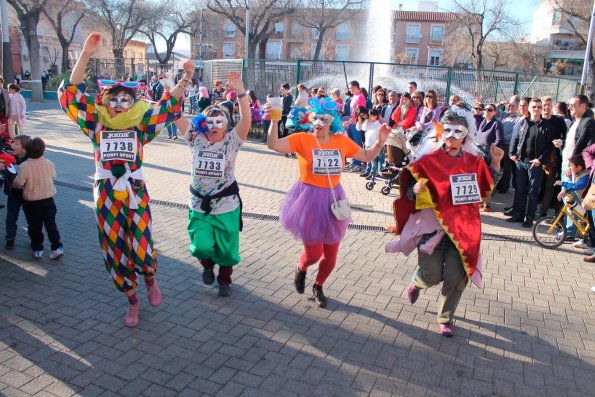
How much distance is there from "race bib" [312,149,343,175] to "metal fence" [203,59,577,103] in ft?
38.6

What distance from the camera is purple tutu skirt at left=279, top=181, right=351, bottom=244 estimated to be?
453 centimetres

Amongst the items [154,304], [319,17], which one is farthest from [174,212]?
[319,17]

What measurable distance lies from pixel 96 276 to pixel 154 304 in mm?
1170

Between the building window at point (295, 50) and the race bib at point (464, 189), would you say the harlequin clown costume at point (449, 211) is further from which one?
the building window at point (295, 50)

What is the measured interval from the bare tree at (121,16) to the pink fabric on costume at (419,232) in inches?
1580

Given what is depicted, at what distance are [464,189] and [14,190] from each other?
16.1 feet

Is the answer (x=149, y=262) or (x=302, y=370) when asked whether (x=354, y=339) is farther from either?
(x=149, y=262)

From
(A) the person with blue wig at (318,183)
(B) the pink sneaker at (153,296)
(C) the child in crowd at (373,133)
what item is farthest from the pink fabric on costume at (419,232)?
(C) the child in crowd at (373,133)

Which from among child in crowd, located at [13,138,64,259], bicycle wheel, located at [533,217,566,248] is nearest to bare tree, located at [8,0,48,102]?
child in crowd, located at [13,138,64,259]

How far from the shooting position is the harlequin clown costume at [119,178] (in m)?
4.09

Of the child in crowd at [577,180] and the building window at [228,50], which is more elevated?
the building window at [228,50]

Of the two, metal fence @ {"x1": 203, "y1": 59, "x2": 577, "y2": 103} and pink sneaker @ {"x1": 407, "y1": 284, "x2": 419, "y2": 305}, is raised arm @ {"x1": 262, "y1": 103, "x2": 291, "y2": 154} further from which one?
metal fence @ {"x1": 203, "y1": 59, "x2": 577, "y2": 103}

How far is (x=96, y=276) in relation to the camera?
530 centimetres

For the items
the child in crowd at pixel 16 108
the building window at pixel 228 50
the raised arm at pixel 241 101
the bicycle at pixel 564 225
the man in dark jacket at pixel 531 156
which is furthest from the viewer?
the building window at pixel 228 50
